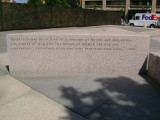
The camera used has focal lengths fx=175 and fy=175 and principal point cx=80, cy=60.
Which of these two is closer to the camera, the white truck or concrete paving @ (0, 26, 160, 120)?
concrete paving @ (0, 26, 160, 120)

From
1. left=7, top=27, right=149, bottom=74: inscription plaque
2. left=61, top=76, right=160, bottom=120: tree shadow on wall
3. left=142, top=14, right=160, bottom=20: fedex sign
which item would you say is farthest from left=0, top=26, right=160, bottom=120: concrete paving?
left=142, top=14, right=160, bottom=20: fedex sign

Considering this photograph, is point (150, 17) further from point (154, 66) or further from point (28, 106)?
point (28, 106)

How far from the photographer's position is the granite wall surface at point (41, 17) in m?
14.7

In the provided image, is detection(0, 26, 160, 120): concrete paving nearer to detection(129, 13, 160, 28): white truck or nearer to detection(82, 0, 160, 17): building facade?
detection(129, 13, 160, 28): white truck

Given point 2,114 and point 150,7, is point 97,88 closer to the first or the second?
point 2,114

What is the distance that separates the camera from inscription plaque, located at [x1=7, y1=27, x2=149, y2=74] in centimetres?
459

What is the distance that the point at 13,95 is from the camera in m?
3.59

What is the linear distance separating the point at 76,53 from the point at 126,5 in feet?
218

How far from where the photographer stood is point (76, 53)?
15.4ft

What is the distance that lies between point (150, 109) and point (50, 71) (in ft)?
9.01

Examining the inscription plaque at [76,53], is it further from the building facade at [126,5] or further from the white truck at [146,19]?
the building facade at [126,5]

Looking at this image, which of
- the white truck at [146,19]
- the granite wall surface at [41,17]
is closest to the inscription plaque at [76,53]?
the granite wall surface at [41,17]

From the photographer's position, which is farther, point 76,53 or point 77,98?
point 76,53

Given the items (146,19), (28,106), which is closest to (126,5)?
(146,19)
